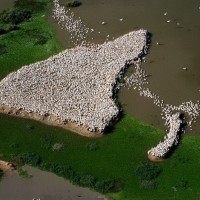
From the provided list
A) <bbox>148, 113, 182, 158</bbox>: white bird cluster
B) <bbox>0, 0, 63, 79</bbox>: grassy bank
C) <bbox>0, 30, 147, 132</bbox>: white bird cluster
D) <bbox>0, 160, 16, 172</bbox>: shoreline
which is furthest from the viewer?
<bbox>0, 0, 63, 79</bbox>: grassy bank

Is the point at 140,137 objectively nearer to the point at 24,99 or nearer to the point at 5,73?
the point at 24,99

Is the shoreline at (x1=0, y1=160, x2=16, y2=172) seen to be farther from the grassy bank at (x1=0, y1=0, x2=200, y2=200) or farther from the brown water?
the brown water

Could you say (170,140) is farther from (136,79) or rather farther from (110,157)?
(136,79)

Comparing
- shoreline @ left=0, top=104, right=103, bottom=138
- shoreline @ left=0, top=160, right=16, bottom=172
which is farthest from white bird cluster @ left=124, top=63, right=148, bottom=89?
shoreline @ left=0, top=160, right=16, bottom=172

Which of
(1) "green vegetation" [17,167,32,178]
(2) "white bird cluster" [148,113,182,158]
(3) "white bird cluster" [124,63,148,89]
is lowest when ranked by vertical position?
(1) "green vegetation" [17,167,32,178]

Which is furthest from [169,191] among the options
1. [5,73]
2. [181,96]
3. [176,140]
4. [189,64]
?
[5,73]

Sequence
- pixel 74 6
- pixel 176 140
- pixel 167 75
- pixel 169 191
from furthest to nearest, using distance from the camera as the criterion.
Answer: pixel 74 6 < pixel 167 75 < pixel 176 140 < pixel 169 191

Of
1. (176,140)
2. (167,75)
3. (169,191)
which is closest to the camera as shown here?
(169,191)
